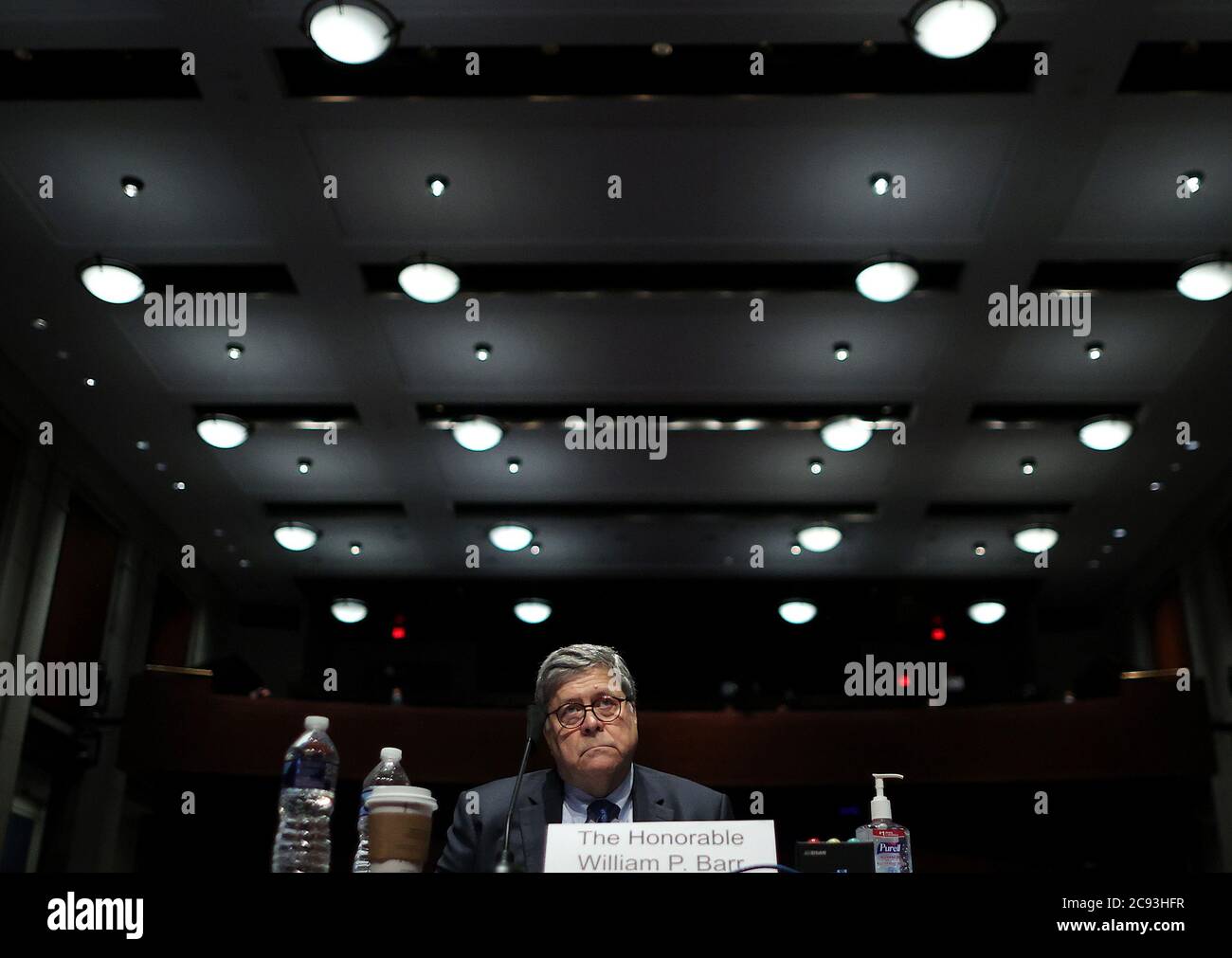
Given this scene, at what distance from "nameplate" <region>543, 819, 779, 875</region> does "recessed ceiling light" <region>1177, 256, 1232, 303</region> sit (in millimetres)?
7127

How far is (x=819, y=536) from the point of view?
11609mm

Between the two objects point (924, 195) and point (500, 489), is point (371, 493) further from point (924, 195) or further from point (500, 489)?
point (924, 195)

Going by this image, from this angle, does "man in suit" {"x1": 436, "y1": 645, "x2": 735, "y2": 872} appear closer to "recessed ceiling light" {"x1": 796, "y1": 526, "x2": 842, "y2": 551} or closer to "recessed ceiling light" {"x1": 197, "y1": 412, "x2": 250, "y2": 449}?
"recessed ceiling light" {"x1": 197, "y1": 412, "x2": 250, "y2": 449}

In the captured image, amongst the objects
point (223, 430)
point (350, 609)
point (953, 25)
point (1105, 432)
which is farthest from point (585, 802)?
point (350, 609)

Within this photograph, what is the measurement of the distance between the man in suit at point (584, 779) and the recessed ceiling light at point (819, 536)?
8965mm

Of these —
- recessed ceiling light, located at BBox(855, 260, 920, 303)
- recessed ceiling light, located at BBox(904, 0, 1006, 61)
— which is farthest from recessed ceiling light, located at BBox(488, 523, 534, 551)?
recessed ceiling light, located at BBox(904, 0, 1006, 61)

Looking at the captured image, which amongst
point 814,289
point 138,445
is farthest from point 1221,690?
point 138,445

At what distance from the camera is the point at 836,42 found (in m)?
6.37

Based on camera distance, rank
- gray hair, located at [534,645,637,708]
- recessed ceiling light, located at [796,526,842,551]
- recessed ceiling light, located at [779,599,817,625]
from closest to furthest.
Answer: gray hair, located at [534,645,637,708] < recessed ceiling light, located at [796,526,842,551] < recessed ceiling light, located at [779,599,817,625]

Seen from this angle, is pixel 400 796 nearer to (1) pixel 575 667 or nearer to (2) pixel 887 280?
(1) pixel 575 667

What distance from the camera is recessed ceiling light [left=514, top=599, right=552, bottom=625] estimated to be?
13500 millimetres

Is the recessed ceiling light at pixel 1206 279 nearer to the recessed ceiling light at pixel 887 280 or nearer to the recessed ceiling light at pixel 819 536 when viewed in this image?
the recessed ceiling light at pixel 887 280

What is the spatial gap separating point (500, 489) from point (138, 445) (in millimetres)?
3307

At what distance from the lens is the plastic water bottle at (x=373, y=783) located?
188cm
